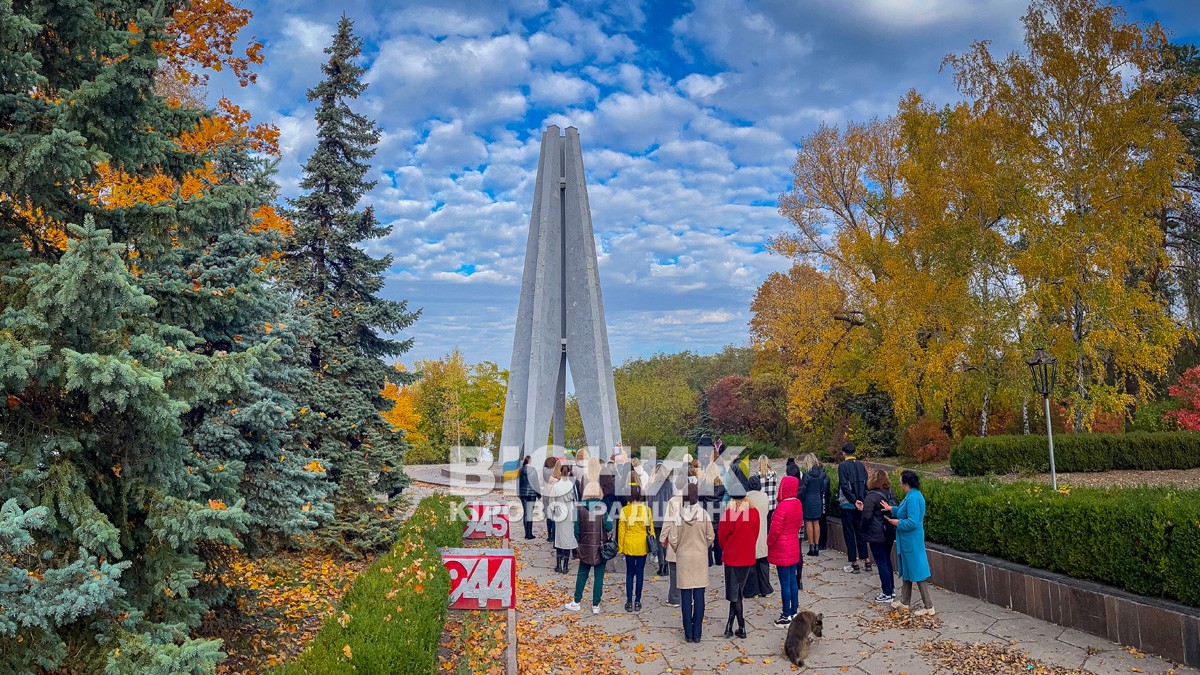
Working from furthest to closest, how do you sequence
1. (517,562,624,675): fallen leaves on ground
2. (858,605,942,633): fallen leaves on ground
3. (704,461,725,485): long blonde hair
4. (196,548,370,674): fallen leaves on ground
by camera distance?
(704,461,725,485): long blonde hair < (858,605,942,633): fallen leaves on ground < (517,562,624,675): fallen leaves on ground < (196,548,370,674): fallen leaves on ground

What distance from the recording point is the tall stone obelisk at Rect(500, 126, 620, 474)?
61.2 ft

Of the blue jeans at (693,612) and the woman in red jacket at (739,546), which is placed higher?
the woman in red jacket at (739,546)

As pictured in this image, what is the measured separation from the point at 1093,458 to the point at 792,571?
597 inches

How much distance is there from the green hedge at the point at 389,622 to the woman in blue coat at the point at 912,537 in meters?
4.99

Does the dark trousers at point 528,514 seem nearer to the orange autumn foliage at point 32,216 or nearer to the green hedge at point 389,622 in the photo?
the green hedge at point 389,622

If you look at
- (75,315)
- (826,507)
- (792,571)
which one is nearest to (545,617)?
(792,571)

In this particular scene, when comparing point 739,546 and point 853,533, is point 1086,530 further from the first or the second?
point 739,546

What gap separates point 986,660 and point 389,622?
5.42 metres

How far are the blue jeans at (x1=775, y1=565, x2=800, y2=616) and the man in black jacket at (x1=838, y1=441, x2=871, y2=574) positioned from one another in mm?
2192

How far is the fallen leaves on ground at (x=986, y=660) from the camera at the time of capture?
614 cm

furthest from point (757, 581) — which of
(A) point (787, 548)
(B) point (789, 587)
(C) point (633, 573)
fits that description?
(C) point (633, 573)

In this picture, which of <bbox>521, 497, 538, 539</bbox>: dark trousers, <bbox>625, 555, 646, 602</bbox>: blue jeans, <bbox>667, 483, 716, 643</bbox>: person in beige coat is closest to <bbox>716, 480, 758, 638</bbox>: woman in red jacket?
<bbox>667, 483, 716, 643</bbox>: person in beige coat

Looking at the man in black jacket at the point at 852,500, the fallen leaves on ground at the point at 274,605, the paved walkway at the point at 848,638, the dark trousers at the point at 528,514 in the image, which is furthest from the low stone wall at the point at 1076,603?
the fallen leaves on ground at the point at 274,605

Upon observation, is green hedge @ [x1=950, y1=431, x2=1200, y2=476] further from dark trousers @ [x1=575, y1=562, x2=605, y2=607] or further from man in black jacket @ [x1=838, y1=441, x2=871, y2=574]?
dark trousers @ [x1=575, y1=562, x2=605, y2=607]
